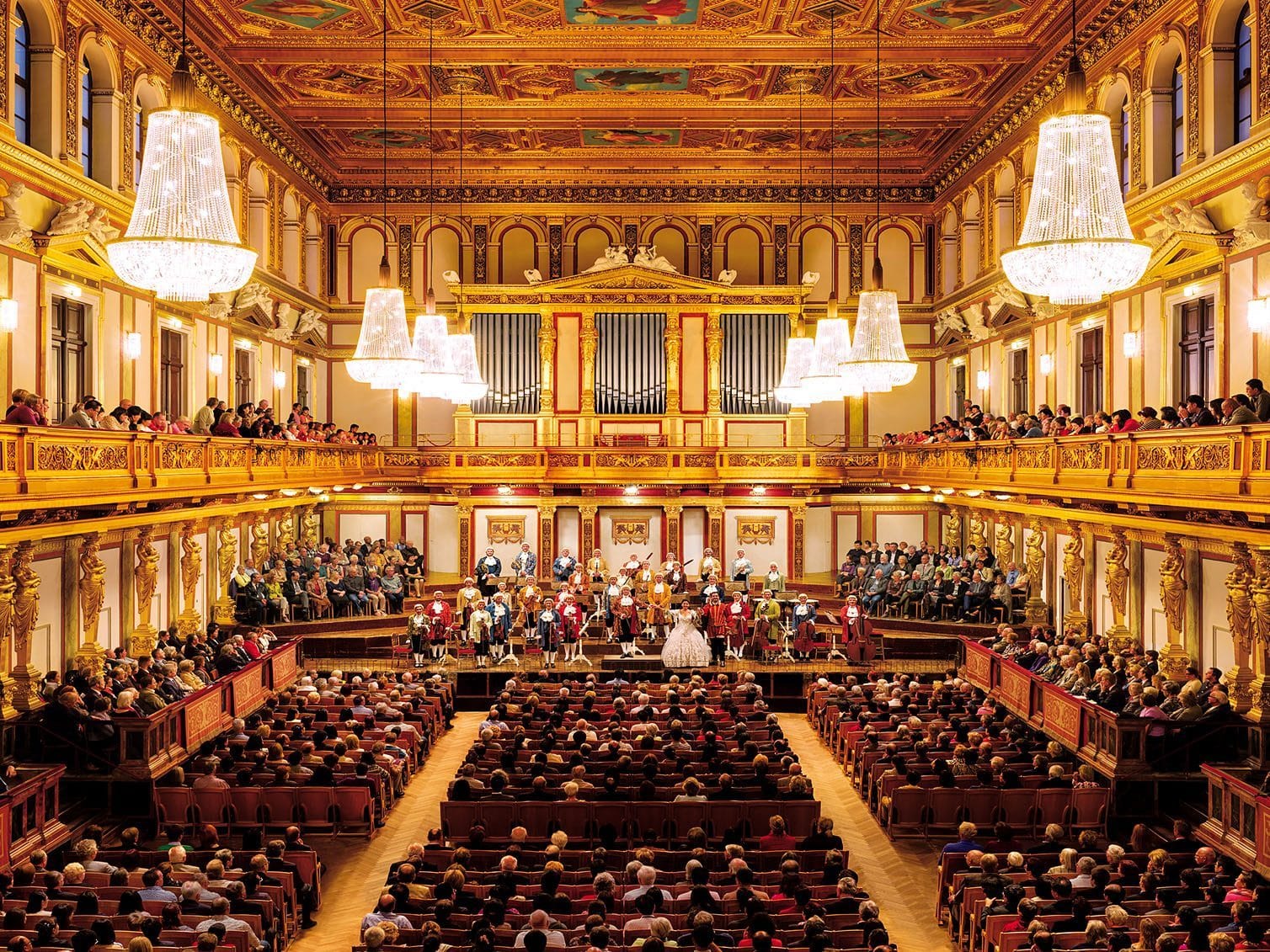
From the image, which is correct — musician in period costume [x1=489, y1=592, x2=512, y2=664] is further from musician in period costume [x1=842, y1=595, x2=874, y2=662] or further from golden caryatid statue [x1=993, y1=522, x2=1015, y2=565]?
golden caryatid statue [x1=993, y1=522, x2=1015, y2=565]

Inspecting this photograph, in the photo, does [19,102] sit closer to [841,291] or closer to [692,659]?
[692,659]

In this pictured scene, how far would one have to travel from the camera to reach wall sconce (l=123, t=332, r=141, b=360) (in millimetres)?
19031

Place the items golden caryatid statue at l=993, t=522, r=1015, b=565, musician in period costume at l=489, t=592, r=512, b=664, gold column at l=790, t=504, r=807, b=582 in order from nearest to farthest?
1. musician in period costume at l=489, t=592, r=512, b=664
2. golden caryatid statue at l=993, t=522, r=1015, b=565
3. gold column at l=790, t=504, r=807, b=582

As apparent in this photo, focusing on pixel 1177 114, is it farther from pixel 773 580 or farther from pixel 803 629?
pixel 773 580

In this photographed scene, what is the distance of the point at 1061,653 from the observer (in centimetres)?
1847

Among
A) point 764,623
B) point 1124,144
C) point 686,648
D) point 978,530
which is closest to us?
point 1124,144

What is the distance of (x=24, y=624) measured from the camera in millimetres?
14938

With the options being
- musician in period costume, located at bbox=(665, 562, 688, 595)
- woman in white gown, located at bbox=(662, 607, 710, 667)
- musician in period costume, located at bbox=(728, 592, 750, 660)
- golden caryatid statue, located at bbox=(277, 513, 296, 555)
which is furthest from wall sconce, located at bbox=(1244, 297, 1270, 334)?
musician in period costume, located at bbox=(665, 562, 688, 595)

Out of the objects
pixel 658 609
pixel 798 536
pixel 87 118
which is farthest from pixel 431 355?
pixel 798 536

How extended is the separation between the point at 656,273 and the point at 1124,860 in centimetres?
2357

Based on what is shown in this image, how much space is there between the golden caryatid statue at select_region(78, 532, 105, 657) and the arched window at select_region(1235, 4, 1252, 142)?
18.5 metres

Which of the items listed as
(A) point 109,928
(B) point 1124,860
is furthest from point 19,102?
(B) point 1124,860

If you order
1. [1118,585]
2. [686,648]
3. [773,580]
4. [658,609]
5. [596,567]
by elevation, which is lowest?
[686,648]

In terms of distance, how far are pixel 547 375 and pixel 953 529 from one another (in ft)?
40.6
